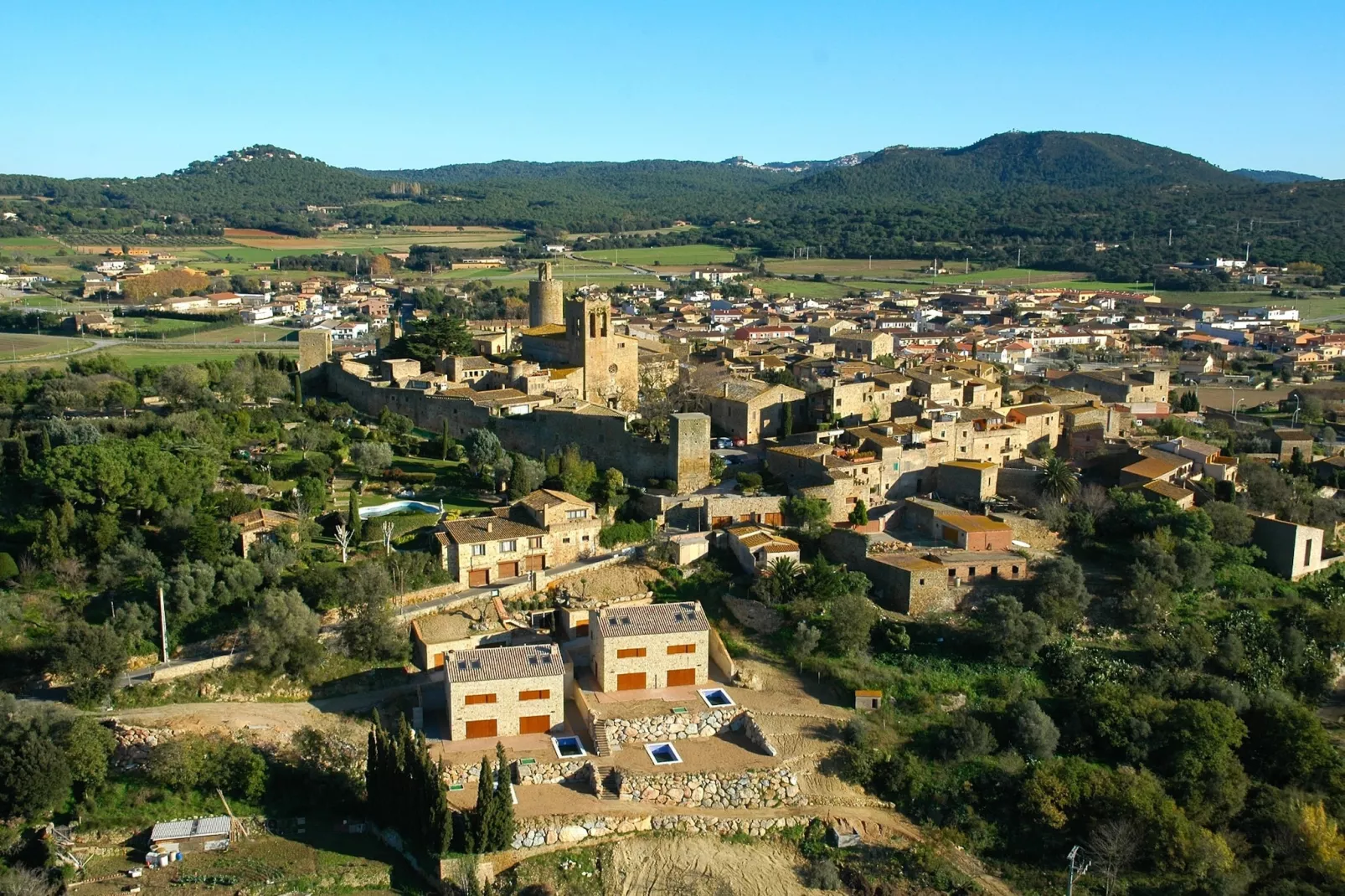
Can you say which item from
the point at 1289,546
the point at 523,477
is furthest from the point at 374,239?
the point at 1289,546

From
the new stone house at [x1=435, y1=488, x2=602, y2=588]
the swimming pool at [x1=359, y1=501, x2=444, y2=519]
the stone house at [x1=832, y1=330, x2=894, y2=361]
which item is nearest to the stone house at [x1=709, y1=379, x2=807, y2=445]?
the new stone house at [x1=435, y1=488, x2=602, y2=588]

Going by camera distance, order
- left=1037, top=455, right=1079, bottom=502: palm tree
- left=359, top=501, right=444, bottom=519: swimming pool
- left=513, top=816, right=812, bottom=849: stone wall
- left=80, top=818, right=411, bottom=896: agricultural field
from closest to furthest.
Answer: left=80, top=818, right=411, bottom=896: agricultural field → left=513, top=816, right=812, bottom=849: stone wall → left=359, top=501, right=444, bottom=519: swimming pool → left=1037, top=455, right=1079, bottom=502: palm tree

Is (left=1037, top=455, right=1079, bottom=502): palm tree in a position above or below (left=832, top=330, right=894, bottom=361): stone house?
below

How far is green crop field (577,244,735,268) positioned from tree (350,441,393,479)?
70.4 meters

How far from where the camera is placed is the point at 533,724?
58.7 ft

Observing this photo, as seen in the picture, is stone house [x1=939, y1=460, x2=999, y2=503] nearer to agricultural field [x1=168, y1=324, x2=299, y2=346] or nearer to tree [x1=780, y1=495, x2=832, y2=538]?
tree [x1=780, y1=495, x2=832, y2=538]

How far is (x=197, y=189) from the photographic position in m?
129

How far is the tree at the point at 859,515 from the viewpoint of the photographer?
23234 millimetres

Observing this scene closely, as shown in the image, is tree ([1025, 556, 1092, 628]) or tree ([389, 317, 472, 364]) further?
tree ([389, 317, 472, 364])


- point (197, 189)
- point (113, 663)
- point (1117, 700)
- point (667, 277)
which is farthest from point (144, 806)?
point (197, 189)

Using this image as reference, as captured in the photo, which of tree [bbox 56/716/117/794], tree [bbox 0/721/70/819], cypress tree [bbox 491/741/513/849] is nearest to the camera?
cypress tree [bbox 491/741/513/849]

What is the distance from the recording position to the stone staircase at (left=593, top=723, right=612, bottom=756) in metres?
17.3

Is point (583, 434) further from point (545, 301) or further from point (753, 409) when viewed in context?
point (545, 301)

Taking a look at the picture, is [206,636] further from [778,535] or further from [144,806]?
[778,535]
